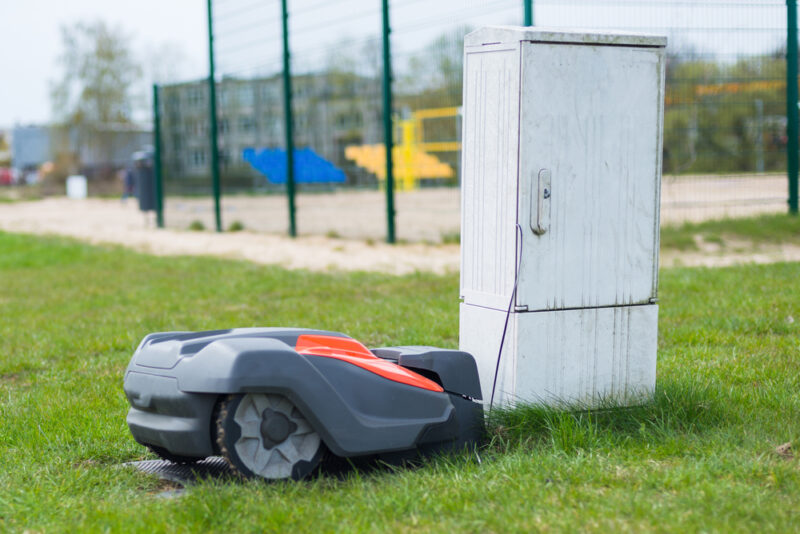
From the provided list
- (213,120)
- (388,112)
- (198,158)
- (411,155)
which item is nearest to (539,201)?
(388,112)

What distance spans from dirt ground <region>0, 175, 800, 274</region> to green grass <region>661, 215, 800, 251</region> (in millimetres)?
261

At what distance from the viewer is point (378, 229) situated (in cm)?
1328

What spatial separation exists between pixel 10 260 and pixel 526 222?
35.8ft

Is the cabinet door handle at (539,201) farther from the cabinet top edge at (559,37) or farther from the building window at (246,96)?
the building window at (246,96)

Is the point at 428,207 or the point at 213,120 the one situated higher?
the point at 213,120

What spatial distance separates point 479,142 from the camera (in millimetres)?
4105

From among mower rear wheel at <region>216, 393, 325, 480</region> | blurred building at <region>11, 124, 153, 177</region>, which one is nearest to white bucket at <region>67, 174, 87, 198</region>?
blurred building at <region>11, 124, 153, 177</region>

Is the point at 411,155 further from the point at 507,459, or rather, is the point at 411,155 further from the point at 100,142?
the point at 100,142

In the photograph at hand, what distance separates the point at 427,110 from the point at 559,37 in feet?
29.1

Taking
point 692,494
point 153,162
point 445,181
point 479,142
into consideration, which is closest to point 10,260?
point 445,181

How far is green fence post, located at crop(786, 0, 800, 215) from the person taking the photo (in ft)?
39.3

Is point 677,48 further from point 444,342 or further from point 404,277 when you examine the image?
point 444,342

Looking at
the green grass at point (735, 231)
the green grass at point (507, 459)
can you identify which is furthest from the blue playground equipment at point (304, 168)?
the green grass at point (507, 459)

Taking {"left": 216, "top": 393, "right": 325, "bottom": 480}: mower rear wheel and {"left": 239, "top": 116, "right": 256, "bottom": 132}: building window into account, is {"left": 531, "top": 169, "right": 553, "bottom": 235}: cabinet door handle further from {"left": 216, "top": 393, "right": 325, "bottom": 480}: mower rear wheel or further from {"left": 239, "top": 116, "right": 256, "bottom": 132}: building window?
{"left": 239, "top": 116, "right": 256, "bottom": 132}: building window
